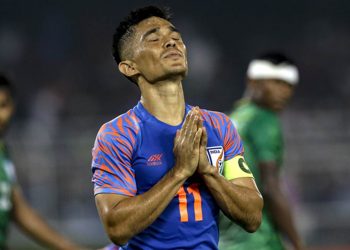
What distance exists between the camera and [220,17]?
2156 centimetres

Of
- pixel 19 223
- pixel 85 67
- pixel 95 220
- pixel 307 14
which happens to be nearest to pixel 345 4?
pixel 307 14

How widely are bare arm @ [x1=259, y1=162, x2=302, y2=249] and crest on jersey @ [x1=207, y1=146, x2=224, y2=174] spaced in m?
2.34

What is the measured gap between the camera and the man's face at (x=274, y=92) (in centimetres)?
658

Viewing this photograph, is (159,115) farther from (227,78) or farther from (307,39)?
(307,39)

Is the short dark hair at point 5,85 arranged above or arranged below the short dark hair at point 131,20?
below

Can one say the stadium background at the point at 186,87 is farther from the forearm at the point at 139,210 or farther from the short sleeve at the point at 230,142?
the forearm at the point at 139,210

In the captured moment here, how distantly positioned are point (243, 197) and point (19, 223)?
3.24m

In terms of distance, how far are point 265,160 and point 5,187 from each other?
1.89m

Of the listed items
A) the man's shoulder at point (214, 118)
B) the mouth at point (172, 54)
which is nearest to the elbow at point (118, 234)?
the man's shoulder at point (214, 118)

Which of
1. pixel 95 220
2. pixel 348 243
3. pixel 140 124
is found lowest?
pixel 348 243

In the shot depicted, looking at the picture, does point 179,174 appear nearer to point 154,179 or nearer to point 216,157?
point 154,179

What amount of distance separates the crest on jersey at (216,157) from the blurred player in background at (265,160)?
195 cm

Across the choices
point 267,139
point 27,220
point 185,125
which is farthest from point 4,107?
point 185,125

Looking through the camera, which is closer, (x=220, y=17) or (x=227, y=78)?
(x=227, y=78)
